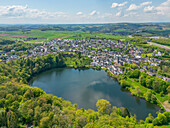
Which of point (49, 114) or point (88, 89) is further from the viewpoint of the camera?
point (88, 89)

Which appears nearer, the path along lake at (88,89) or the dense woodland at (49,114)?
the dense woodland at (49,114)

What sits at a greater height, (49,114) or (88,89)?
(49,114)

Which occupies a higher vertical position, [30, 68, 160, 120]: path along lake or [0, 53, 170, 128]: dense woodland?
[0, 53, 170, 128]: dense woodland

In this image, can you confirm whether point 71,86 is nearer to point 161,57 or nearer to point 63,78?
point 63,78

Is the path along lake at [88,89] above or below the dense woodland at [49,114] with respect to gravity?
below

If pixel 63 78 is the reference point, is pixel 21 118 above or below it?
above

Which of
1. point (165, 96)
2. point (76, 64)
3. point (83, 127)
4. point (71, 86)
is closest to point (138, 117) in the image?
point (165, 96)

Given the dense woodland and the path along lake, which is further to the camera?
the path along lake

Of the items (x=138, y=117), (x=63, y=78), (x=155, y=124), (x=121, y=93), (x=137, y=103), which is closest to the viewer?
(x=155, y=124)
